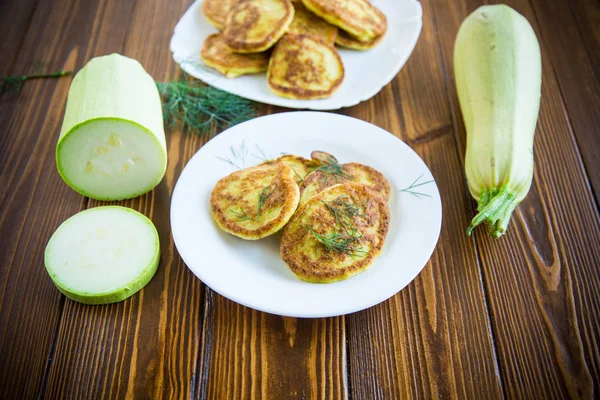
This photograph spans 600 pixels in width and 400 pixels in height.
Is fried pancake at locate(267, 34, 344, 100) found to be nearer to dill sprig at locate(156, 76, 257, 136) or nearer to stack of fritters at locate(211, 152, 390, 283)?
dill sprig at locate(156, 76, 257, 136)

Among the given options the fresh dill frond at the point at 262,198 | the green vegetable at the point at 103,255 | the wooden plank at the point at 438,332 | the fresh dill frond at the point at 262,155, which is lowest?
the wooden plank at the point at 438,332

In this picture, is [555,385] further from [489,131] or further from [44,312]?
A: [44,312]

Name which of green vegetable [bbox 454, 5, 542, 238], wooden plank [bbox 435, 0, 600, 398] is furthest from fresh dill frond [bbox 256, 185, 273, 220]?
wooden plank [bbox 435, 0, 600, 398]

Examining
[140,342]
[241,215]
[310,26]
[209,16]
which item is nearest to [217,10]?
[209,16]

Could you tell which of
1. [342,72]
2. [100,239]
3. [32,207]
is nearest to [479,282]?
[342,72]

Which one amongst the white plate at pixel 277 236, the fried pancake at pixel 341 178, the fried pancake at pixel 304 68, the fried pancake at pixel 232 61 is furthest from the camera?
the fried pancake at pixel 232 61

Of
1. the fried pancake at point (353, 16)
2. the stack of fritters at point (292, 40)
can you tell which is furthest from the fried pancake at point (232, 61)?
the fried pancake at point (353, 16)

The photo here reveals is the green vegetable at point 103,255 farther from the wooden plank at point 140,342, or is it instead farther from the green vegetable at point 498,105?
the green vegetable at point 498,105
